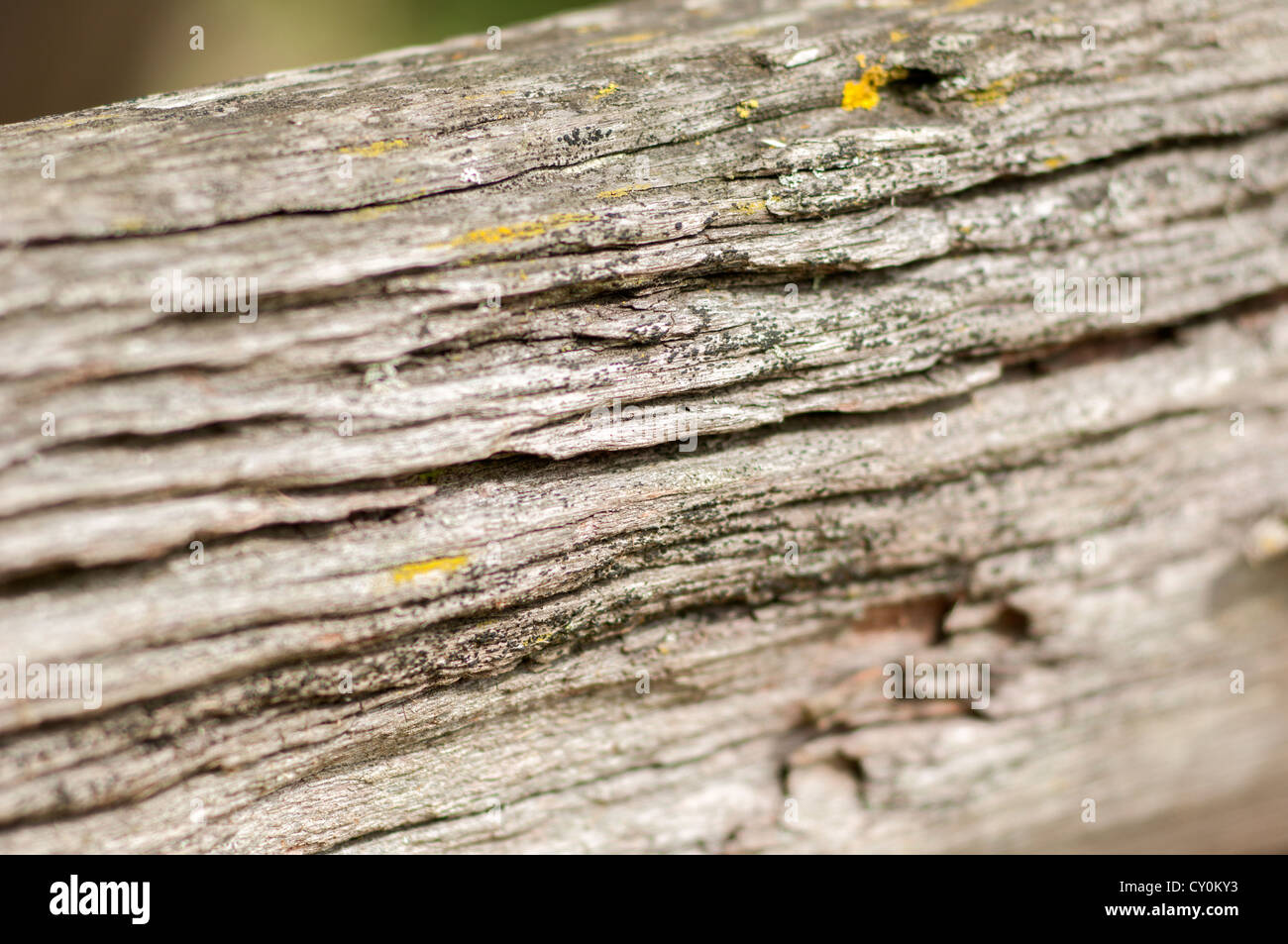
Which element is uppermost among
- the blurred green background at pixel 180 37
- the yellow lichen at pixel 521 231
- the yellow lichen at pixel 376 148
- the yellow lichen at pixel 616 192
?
the blurred green background at pixel 180 37

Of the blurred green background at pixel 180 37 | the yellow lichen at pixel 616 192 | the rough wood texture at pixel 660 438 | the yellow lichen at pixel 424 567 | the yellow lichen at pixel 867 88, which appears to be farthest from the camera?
the blurred green background at pixel 180 37

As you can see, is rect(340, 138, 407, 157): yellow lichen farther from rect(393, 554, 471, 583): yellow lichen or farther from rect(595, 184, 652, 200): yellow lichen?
rect(393, 554, 471, 583): yellow lichen

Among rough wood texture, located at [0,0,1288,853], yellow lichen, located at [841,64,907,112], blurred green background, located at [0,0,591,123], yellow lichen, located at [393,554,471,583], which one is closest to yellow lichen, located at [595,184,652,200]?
rough wood texture, located at [0,0,1288,853]

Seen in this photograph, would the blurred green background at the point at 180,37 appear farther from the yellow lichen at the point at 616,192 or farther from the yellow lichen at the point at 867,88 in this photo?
the yellow lichen at the point at 616,192

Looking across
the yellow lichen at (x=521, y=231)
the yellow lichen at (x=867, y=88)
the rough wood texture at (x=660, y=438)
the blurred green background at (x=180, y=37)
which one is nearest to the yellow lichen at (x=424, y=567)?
the rough wood texture at (x=660, y=438)

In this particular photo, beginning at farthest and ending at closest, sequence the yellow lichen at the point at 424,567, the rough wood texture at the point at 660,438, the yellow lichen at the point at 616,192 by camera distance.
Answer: the yellow lichen at the point at 616,192, the yellow lichen at the point at 424,567, the rough wood texture at the point at 660,438

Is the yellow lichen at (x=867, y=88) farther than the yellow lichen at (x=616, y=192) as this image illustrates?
Yes
